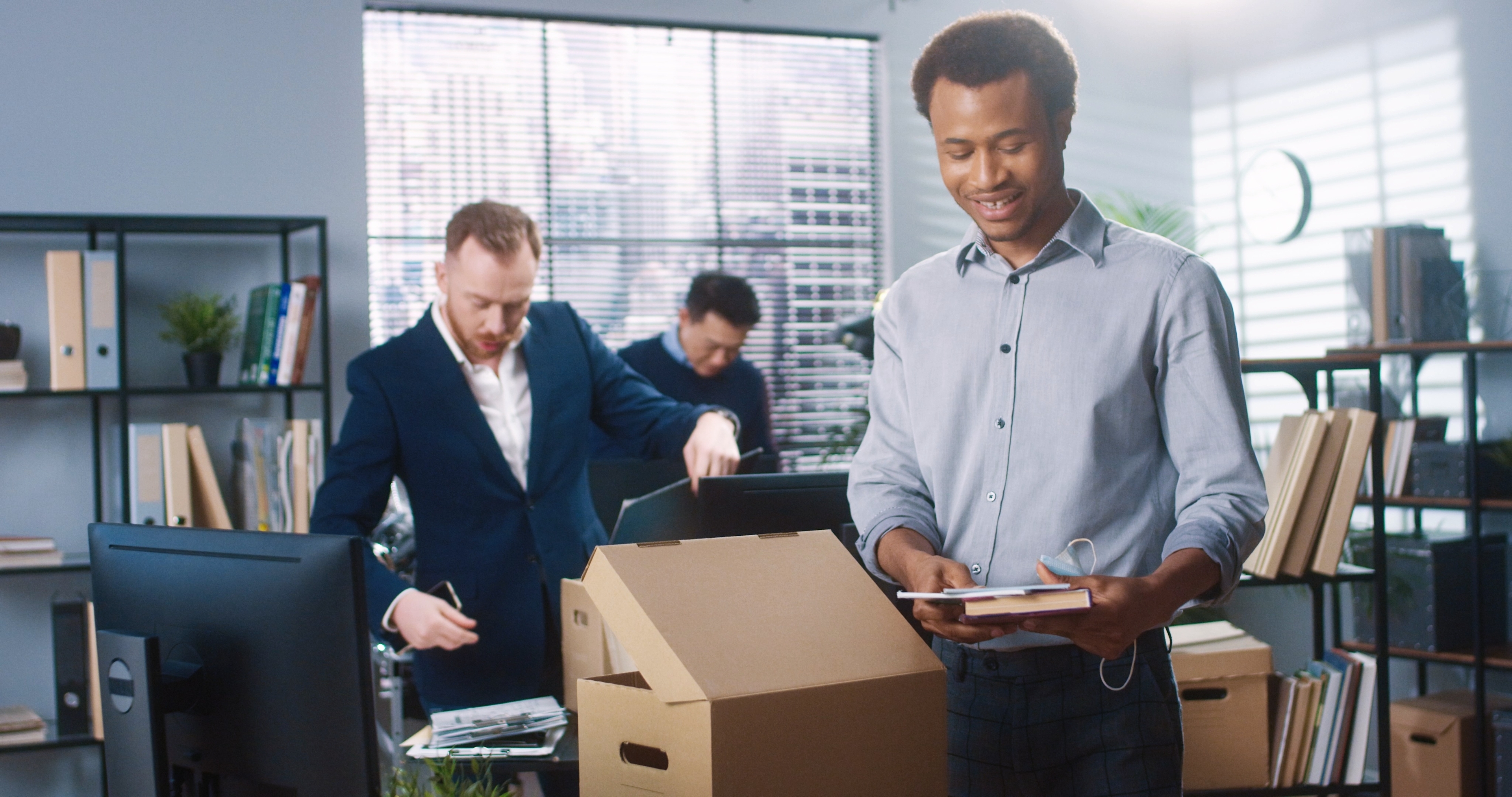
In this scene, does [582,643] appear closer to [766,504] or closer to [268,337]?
[766,504]

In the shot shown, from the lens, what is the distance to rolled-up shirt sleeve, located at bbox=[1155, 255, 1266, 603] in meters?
1.32

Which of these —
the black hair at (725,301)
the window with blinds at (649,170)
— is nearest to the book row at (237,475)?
the window with blinds at (649,170)

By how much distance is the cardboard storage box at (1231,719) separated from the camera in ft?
8.10

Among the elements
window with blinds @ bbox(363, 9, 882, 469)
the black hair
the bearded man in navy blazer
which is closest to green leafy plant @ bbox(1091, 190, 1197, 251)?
window with blinds @ bbox(363, 9, 882, 469)

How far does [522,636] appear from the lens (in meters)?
2.39

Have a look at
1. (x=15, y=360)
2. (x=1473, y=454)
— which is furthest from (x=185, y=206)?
(x=1473, y=454)

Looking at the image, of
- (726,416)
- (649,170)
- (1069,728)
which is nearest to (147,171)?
(649,170)

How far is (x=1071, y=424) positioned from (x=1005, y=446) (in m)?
0.09

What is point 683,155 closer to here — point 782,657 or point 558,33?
point 558,33

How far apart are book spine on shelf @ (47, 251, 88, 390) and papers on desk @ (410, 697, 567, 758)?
2085mm

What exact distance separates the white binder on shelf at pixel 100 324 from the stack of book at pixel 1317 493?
3.19 meters

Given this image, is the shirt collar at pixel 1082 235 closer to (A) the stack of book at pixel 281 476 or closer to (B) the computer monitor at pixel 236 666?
(B) the computer monitor at pixel 236 666

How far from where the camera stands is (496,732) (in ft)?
6.47

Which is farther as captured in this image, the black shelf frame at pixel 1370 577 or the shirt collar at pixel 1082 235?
the black shelf frame at pixel 1370 577
